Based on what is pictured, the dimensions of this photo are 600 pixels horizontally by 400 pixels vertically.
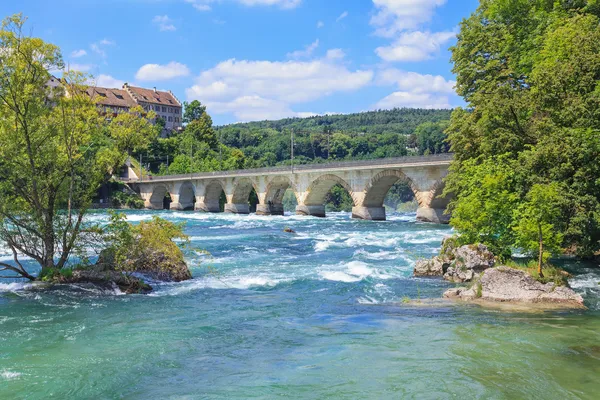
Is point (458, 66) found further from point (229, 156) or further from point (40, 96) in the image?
point (229, 156)

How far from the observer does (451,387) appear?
852cm

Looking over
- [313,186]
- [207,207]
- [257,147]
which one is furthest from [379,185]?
[257,147]

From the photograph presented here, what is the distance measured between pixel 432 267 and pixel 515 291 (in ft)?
17.7

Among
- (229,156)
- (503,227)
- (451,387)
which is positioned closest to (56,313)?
(451,387)

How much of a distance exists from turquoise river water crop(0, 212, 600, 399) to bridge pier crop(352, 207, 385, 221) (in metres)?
33.5

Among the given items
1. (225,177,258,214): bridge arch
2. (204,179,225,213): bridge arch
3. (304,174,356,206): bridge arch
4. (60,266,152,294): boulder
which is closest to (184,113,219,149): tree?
(204,179,225,213): bridge arch

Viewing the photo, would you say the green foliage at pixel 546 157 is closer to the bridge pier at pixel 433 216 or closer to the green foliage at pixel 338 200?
the bridge pier at pixel 433 216

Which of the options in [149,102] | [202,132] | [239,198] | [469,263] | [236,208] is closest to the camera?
[469,263]

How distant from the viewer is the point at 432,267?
65.7ft

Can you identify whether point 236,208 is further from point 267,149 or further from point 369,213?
point 267,149

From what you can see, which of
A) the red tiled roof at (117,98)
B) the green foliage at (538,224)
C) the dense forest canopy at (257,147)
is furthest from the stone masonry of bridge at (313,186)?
the green foliage at (538,224)

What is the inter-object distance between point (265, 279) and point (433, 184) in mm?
28427

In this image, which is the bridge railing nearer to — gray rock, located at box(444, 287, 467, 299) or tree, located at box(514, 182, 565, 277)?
tree, located at box(514, 182, 565, 277)

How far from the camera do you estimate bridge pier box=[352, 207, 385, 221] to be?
172ft
